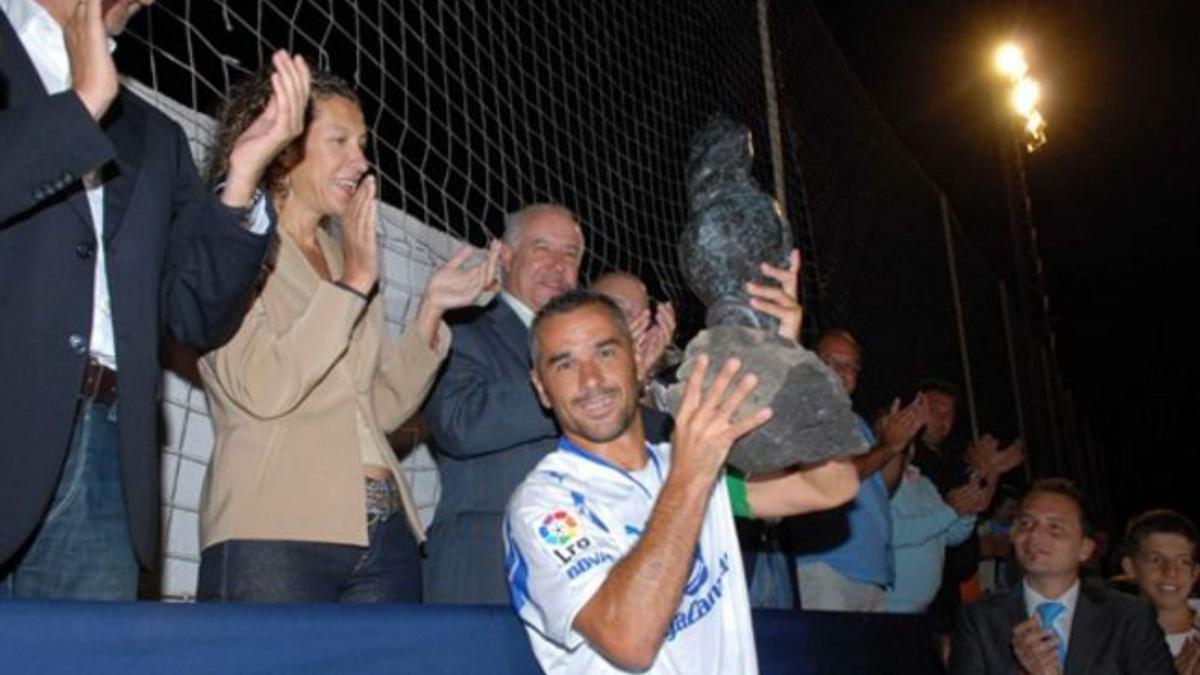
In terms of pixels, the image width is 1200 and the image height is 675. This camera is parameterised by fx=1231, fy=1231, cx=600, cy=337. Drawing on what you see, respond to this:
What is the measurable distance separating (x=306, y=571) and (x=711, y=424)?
0.78m

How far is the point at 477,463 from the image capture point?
2.78 metres

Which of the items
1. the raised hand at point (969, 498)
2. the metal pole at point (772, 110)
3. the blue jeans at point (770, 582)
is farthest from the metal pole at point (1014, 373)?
the blue jeans at point (770, 582)

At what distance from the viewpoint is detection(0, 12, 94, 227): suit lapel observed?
5.70 ft

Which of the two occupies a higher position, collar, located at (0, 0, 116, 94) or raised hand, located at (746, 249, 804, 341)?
collar, located at (0, 0, 116, 94)

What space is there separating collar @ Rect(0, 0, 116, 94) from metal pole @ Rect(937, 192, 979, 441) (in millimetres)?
6377

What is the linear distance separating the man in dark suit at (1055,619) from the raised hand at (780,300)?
1.82 meters

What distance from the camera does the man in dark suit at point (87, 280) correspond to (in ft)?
5.27

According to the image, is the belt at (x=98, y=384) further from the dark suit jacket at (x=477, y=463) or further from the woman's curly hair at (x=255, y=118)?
the dark suit jacket at (x=477, y=463)

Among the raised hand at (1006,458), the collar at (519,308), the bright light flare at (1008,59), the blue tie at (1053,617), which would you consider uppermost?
the bright light flare at (1008,59)

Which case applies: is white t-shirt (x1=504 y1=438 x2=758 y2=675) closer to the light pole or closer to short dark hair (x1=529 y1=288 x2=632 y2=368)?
short dark hair (x1=529 y1=288 x2=632 y2=368)

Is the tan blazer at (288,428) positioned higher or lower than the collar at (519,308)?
lower

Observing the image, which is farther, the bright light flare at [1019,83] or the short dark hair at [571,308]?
the bright light flare at [1019,83]

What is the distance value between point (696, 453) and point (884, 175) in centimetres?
611

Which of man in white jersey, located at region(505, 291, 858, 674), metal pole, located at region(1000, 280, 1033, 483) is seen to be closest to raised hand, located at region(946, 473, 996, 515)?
man in white jersey, located at region(505, 291, 858, 674)
